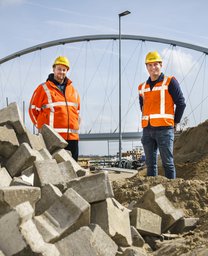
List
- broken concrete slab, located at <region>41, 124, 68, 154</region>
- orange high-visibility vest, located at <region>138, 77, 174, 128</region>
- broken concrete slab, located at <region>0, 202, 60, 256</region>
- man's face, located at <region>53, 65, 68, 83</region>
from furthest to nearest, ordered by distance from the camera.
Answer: orange high-visibility vest, located at <region>138, 77, 174, 128</region>
man's face, located at <region>53, 65, 68, 83</region>
broken concrete slab, located at <region>41, 124, 68, 154</region>
broken concrete slab, located at <region>0, 202, 60, 256</region>

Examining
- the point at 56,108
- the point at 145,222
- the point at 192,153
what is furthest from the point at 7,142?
the point at 192,153

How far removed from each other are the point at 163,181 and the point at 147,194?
101 centimetres

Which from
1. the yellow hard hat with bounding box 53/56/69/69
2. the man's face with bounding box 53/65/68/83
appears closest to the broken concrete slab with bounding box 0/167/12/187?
the man's face with bounding box 53/65/68/83

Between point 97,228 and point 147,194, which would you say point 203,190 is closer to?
point 147,194

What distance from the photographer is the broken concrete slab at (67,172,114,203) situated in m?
4.14

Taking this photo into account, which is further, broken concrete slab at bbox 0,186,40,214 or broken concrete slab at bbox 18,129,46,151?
broken concrete slab at bbox 18,129,46,151

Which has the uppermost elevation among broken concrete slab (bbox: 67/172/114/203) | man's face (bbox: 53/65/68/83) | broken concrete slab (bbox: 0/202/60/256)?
man's face (bbox: 53/65/68/83)

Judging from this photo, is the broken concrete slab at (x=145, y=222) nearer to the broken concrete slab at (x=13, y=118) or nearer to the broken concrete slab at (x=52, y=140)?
the broken concrete slab at (x=52, y=140)

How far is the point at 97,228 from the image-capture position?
12.4ft

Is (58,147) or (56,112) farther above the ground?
(56,112)

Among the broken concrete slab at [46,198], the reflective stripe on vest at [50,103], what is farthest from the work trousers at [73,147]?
the broken concrete slab at [46,198]

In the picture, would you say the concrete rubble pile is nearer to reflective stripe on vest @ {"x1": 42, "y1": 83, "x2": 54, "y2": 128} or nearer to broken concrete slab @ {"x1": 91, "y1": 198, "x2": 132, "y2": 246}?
broken concrete slab @ {"x1": 91, "y1": 198, "x2": 132, "y2": 246}

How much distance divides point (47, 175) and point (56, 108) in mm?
2423

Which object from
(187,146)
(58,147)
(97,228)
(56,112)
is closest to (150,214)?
(97,228)
